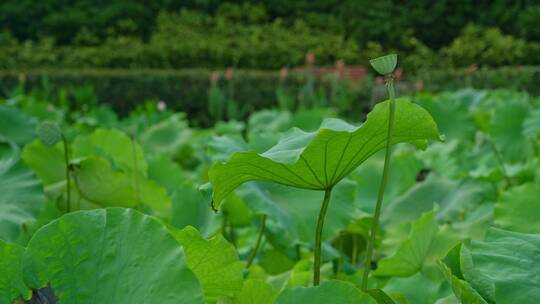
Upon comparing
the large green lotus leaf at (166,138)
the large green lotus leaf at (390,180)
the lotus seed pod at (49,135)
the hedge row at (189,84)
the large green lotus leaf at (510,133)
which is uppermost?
the lotus seed pod at (49,135)

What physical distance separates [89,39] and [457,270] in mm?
15565

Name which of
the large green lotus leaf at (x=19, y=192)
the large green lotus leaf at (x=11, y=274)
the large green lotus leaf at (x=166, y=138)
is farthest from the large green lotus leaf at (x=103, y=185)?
the large green lotus leaf at (x=166, y=138)

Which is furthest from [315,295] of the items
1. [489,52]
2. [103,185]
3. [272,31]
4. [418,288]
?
[272,31]

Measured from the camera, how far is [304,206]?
3.36ft

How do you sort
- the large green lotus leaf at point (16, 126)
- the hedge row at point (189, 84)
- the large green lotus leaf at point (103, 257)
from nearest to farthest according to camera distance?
the large green lotus leaf at point (103, 257) < the large green lotus leaf at point (16, 126) < the hedge row at point (189, 84)

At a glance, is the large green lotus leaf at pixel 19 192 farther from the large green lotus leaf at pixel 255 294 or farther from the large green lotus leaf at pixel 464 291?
the large green lotus leaf at pixel 464 291

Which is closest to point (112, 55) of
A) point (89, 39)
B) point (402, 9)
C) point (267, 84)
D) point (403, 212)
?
point (89, 39)

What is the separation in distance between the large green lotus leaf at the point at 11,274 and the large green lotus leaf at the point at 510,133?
1431 millimetres

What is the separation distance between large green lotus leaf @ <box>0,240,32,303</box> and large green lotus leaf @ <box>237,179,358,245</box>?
445 millimetres

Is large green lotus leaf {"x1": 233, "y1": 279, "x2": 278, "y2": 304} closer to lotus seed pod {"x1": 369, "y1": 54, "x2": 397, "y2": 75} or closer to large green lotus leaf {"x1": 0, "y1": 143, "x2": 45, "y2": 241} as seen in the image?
lotus seed pod {"x1": 369, "y1": 54, "x2": 397, "y2": 75}

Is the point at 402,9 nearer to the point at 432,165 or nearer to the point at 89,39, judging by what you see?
the point at 89,39

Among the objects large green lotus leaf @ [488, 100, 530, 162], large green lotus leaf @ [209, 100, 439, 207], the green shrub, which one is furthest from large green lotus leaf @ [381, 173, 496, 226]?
the green shrub

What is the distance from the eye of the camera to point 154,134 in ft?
9.78

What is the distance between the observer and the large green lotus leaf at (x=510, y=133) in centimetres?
186
